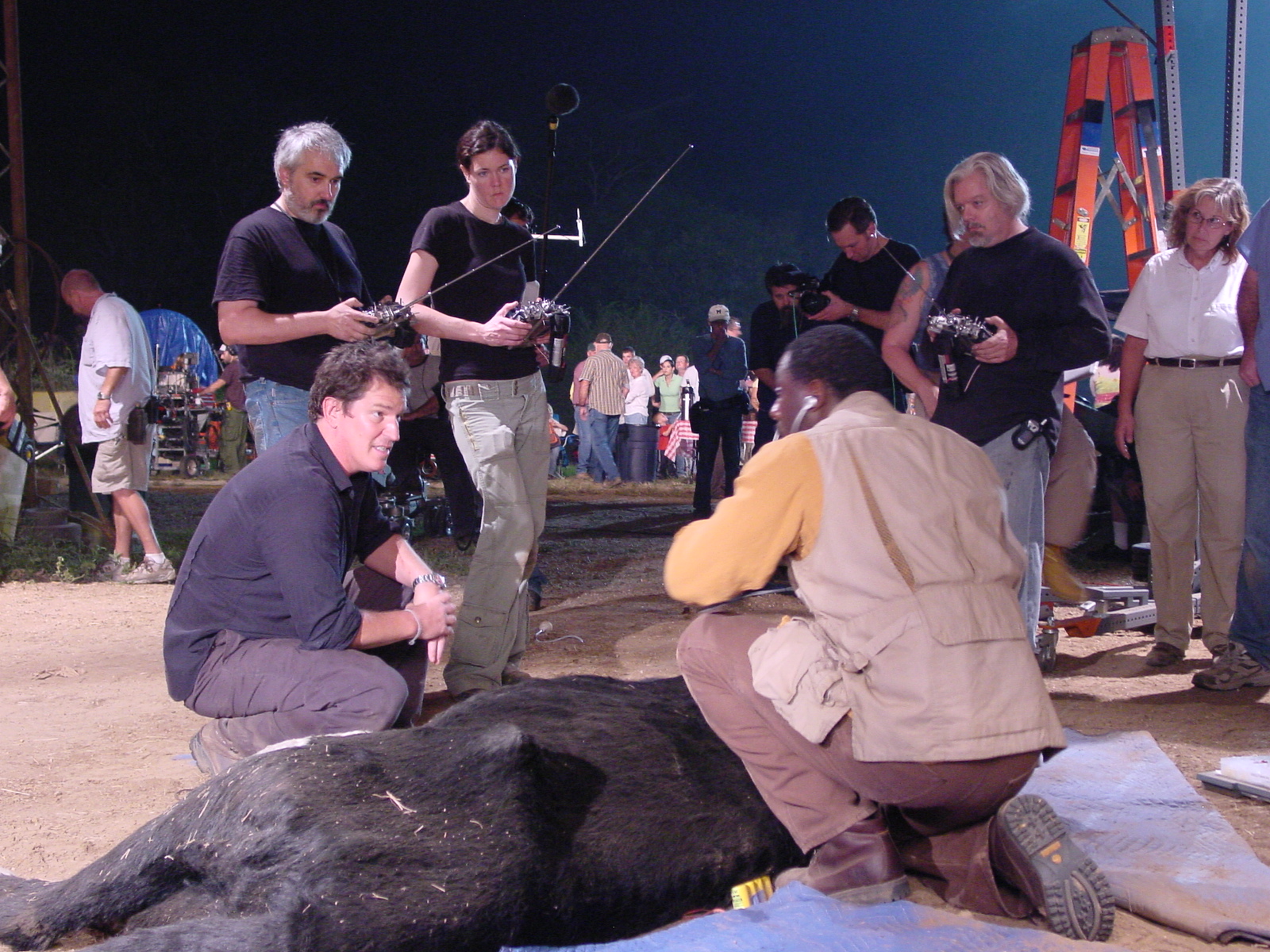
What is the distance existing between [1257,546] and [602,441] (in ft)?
38.1

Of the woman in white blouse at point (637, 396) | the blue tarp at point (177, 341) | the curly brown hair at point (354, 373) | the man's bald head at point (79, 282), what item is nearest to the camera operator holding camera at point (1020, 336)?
the curly brown hair at point (354, 373)

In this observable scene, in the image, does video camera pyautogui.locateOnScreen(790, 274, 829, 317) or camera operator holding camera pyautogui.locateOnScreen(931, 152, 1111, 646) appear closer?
camera operator holding camera pyautogui.locateOnScreen(931, 152, 1111, 646)

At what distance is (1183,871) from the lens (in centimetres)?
250

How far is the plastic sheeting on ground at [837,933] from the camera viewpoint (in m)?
2.06

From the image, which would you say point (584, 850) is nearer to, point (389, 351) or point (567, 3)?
point (389, 351)

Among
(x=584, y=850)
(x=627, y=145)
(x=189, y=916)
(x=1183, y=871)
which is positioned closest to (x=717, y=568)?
(x=584, y=850)

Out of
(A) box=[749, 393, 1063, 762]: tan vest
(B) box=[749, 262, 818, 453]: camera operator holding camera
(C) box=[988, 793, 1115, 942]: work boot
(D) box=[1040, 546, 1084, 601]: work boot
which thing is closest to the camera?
(A) box=[749, 393, 1063, 762]: tan vest

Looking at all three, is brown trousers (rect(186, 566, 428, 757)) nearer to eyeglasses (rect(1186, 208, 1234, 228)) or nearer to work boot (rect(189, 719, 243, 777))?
work boot (rect(189, 719, 243, 777))

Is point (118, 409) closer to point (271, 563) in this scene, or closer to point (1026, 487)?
point (271, 563)

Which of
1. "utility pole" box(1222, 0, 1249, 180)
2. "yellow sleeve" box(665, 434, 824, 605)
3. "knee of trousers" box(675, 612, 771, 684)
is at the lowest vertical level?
"knee of trousers" box(675, 612, 771, 684)

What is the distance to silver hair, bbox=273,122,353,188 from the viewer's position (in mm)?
3730

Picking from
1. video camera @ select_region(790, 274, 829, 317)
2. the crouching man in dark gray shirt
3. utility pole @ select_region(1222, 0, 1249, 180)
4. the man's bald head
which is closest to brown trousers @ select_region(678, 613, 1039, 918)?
the crouching man in dark gray shirt

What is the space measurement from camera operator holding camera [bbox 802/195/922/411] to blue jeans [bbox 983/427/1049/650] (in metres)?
1.45

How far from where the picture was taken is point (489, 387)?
395 centimetres
